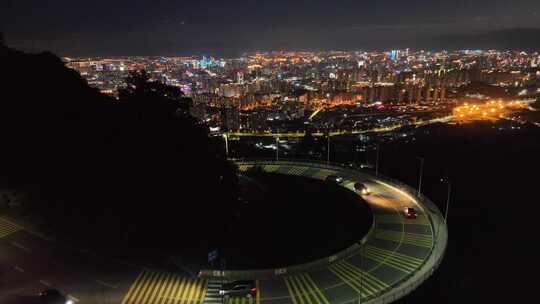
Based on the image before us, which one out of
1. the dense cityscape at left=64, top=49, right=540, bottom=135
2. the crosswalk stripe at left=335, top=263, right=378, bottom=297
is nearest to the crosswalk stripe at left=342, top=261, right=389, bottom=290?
the crosswalk stripe at left=335, top=263, right=378, bottom=297

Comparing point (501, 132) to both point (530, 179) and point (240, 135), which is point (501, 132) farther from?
point (240, 135)

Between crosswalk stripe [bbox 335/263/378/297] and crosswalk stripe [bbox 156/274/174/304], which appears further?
crosswalk stripe [bbox 335/263/378/297]

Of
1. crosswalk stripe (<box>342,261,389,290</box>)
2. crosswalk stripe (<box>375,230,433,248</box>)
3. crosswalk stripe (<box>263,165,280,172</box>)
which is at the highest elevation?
crosswalk stripe (<box>263,165,280,172</box>)

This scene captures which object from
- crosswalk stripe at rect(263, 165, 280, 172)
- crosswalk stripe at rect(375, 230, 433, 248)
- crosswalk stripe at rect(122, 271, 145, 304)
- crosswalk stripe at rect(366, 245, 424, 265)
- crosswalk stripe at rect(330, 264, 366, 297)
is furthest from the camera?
crosswalk stripe at rect(263, 165, 280, 172)

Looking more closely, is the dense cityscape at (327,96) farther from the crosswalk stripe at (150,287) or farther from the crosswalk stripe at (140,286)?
the crosswalk stripe at (150,287)

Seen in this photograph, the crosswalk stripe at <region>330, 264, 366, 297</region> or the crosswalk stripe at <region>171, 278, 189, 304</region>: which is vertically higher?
the crosswalk stripe at <region>330, 264, 366, 297</region>

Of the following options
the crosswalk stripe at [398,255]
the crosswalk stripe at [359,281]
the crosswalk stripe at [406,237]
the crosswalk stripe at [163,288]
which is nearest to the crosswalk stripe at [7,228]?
the crosswalk stripe at [163,288]

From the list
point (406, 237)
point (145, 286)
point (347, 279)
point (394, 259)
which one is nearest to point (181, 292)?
point (145, 286)

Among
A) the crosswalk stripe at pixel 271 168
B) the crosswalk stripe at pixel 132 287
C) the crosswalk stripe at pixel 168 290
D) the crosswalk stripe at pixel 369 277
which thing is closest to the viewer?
the crosswalk stripe at pixel 132 287

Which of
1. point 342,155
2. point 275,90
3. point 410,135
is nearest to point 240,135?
point 342,155

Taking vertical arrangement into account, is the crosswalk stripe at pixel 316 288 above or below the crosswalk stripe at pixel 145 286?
above

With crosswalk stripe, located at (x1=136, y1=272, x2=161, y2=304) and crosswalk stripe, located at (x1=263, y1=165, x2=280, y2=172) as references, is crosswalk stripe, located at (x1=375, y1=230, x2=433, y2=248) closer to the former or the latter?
crosswalk stripe, located at (x1=136, y1=272, x2=161, y2=304)

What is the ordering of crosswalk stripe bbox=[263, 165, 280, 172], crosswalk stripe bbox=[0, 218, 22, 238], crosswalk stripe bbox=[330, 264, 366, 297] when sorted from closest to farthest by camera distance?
crosswalk stripe bbox=[330, 264, 366, 297] < crosswalk stripe bbox=[0, 218, 22, 238] < crosswalk stripe bbox=[263, 165, 280, 172]

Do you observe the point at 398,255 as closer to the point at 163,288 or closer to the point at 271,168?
the point at 163,288
